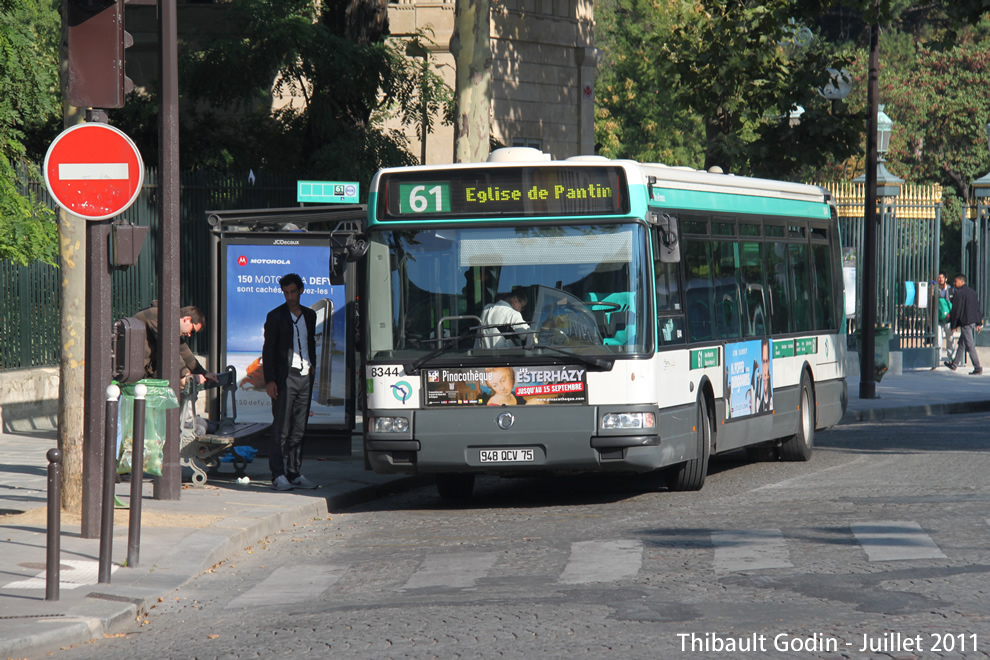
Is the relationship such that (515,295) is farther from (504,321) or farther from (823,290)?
(823,290)

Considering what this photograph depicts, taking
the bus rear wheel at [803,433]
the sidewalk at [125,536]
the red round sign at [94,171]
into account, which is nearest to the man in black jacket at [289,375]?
the sidewalk at [125,536]

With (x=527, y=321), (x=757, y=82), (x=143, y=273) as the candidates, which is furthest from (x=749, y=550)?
(x=757, y=82)

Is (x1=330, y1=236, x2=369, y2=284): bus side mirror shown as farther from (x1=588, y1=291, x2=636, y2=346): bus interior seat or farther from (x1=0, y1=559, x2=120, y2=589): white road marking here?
(x1=0, y1=559, x2=120, y2=589): white road marking

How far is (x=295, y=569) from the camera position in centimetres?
875

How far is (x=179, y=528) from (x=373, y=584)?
2340 mm

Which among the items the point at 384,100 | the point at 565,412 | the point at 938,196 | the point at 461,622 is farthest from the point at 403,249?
the point at 938,196

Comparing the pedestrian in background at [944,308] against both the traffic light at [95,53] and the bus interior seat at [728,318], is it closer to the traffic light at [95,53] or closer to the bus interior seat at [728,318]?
the bus interior seat at [728,318]

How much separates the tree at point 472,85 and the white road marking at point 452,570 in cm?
939

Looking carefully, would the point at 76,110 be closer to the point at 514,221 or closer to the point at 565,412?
the point at 514,221

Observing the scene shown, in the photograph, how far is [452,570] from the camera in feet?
27.3

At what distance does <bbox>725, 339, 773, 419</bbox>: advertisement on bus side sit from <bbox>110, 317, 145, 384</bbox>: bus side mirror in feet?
18.0

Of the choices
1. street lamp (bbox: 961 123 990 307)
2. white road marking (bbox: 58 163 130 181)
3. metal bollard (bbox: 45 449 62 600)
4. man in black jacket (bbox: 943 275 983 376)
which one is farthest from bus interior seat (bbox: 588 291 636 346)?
street lamp (bbox: 961 123 990 307)

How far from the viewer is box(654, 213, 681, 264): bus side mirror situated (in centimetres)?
1104

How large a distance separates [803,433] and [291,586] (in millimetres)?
7928
